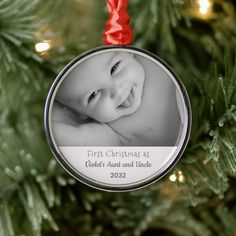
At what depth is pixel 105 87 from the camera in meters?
0.49

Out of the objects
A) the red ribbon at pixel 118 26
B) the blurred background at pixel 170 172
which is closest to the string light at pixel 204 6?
the blurred background at pixel 170 172

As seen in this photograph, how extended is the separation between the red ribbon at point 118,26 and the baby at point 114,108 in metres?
0.03

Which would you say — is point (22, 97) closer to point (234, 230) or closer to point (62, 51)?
point (62, 51)

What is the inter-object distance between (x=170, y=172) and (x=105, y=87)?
0.40 ft

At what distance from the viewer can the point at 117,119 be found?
1.60 ft

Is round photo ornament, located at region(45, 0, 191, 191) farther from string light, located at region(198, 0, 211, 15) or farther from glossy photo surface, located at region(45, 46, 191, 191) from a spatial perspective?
string light, located at region(198, 0, 211, 15)

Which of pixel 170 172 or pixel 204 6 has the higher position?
pixel 204 6

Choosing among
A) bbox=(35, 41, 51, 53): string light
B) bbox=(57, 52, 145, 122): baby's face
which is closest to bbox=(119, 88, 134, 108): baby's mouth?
bbox=(57, 52, 145, 122): baby's face

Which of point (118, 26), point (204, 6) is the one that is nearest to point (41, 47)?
point (118, 26)

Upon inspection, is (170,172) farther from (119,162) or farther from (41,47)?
(41,47)

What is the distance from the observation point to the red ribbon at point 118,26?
0.50 m

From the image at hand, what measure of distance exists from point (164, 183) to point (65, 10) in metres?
0.33

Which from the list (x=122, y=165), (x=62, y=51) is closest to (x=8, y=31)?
(x=62, y=51)

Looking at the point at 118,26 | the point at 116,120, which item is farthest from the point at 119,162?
the point at 118,26
